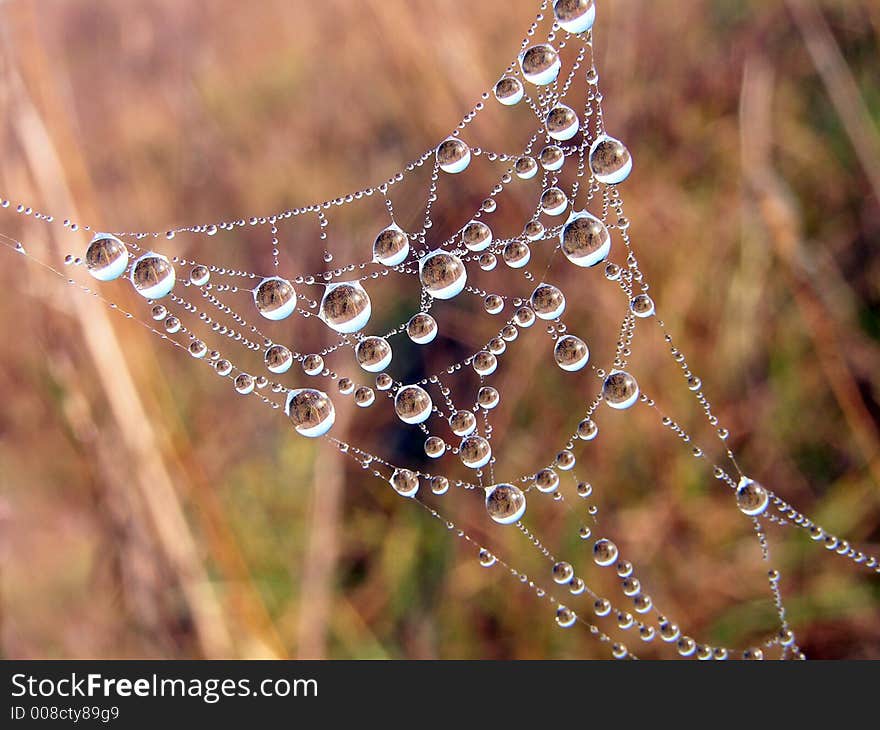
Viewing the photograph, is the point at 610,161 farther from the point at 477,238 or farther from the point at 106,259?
the point at 106,259

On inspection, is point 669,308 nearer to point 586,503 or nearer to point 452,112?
point 586,503

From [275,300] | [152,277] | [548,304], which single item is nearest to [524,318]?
[548,304]

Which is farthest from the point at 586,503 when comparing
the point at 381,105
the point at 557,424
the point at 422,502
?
the point at 381,105

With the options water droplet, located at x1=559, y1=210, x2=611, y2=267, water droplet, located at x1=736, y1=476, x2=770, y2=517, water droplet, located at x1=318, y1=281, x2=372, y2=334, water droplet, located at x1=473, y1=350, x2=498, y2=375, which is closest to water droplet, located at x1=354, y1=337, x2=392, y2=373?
water droplet, located at x1=318, y1=281, x2=372, y2=334

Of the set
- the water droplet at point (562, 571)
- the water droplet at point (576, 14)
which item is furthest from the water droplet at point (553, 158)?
the water droplet at point (562, 571)

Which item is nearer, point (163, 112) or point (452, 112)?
point (452, 112)

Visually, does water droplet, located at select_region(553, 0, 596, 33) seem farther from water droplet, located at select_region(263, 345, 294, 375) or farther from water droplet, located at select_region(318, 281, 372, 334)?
water droplet, located at select_region(263, 345, 294, 375)
